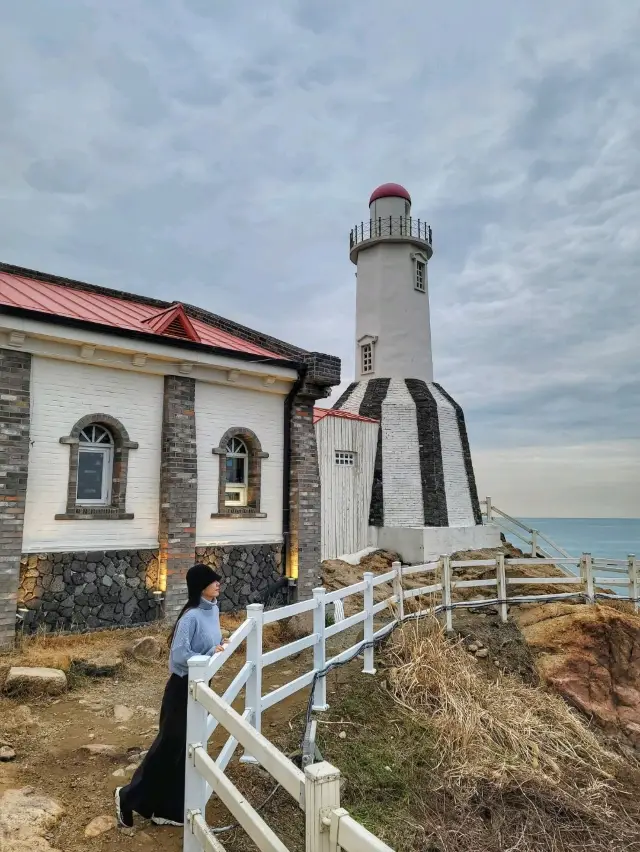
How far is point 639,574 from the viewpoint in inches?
463

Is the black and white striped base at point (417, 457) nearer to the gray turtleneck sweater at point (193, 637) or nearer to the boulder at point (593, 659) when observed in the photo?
the boulder at point (593, 659)

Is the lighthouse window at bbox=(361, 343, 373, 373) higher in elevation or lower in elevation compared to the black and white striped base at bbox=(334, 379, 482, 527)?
higher

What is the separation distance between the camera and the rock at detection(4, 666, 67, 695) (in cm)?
645

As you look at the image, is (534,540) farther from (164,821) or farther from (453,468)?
(164,821)

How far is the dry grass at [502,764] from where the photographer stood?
512cm

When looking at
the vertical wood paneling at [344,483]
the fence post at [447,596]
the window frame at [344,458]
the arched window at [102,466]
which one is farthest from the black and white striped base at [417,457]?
the arched window at [102,466]

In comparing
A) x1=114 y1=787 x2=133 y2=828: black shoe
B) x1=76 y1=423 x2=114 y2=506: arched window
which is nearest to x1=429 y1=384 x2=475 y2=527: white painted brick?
x1=76 y1=423 x2=114 y2=506: arched window

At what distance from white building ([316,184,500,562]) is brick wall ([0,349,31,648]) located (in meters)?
9.25

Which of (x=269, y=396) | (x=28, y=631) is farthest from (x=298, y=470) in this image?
(x=28, y=631)

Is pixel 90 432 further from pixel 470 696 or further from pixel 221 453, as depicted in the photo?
pixel 470 696

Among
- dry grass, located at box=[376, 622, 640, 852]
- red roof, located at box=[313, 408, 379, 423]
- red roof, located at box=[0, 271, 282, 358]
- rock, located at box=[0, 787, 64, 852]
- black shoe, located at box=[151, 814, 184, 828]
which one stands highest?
red roof, located at box=[0, 271, 282, 358]

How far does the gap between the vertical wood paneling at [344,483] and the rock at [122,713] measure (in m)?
10.3

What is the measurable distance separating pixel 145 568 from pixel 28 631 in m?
2.04

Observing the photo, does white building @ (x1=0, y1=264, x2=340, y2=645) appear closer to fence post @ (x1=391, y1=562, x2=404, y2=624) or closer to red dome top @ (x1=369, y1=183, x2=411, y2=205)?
fence post @ (x1=391, y1=562, x2=404, y2=624)
